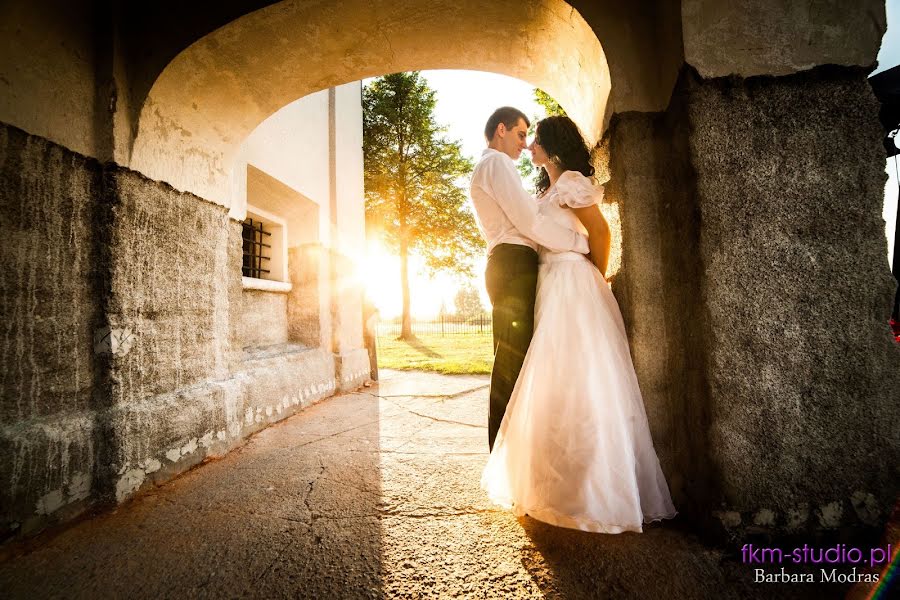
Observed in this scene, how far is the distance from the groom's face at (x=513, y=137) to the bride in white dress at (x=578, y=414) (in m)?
0.54

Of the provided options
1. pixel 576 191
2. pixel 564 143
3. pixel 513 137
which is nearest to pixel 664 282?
pixel 576 191

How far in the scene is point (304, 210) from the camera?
4.71 meters

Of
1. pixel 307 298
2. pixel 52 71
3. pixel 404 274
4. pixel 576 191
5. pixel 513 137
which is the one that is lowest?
pixel 307 298

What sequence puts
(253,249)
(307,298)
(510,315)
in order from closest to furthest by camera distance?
(510,315) < (253,249) < (307,298)

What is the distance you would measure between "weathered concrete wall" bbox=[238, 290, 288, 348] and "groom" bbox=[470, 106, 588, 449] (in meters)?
2.80

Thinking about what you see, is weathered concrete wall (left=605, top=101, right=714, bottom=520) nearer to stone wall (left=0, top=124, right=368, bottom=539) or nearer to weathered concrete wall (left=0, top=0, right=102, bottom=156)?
stone wall (left=0, top=124, right=368, bottom=539)

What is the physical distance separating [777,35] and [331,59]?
248 cm

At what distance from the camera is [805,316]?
4.65ft

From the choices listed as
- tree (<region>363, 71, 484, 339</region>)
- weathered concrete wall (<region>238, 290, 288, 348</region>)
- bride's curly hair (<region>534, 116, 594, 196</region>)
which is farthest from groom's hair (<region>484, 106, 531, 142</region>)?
tree (<region>363, 71, 484, 339</region>)

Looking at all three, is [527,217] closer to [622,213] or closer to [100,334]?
[622,213]

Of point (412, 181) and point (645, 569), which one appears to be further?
point (412, 181)

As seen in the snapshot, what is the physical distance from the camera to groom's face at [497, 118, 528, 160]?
2273 millimetres

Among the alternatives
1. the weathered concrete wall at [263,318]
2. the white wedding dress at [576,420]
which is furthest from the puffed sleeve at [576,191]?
the weathered concrete wall at [263,318]

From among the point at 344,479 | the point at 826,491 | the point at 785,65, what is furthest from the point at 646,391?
the point at 344,479
